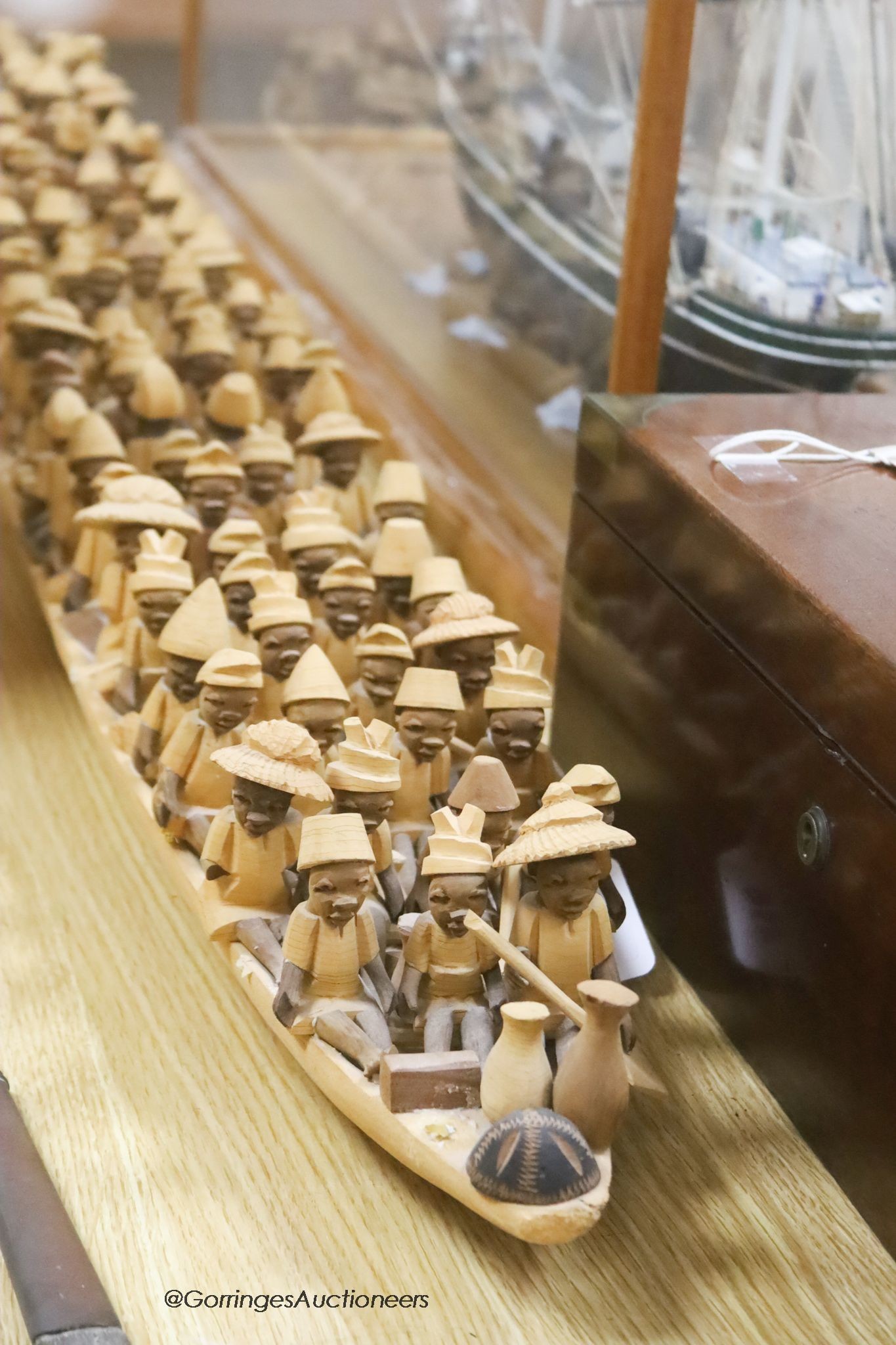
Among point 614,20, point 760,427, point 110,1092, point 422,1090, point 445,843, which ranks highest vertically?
point 614,20

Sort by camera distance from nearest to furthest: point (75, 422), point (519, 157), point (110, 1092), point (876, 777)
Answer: point (876, 777) → point (110, 1092) → point (75, 422) → point (519, 157)

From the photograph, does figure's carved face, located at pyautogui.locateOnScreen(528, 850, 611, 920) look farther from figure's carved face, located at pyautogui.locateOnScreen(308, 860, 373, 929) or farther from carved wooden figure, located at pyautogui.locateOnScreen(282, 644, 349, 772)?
carved wooden figure, located at pyautogui.locateOnScreen(282, 644, 349, 772)

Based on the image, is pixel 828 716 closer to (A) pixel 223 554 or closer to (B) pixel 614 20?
(A) pixel 223 554

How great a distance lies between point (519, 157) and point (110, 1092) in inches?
68.0

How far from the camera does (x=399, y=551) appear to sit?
1666 millimetres

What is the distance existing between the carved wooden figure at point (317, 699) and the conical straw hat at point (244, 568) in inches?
8.4

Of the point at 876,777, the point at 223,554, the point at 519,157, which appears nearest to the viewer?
the point at 876,777

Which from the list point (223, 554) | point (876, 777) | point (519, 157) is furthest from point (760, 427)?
point (519, 157)

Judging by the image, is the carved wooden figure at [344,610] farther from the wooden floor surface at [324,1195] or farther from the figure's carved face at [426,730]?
the wooden floor surface at [324,1195]

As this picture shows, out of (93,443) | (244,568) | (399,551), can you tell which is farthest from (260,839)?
(93,443)

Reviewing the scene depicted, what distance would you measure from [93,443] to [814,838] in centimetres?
105

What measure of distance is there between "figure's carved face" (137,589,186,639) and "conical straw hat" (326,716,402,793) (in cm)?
35

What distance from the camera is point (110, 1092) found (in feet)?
4.12

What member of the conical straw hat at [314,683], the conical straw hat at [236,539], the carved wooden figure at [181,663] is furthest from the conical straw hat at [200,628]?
the conical straw hat at [236,539]
